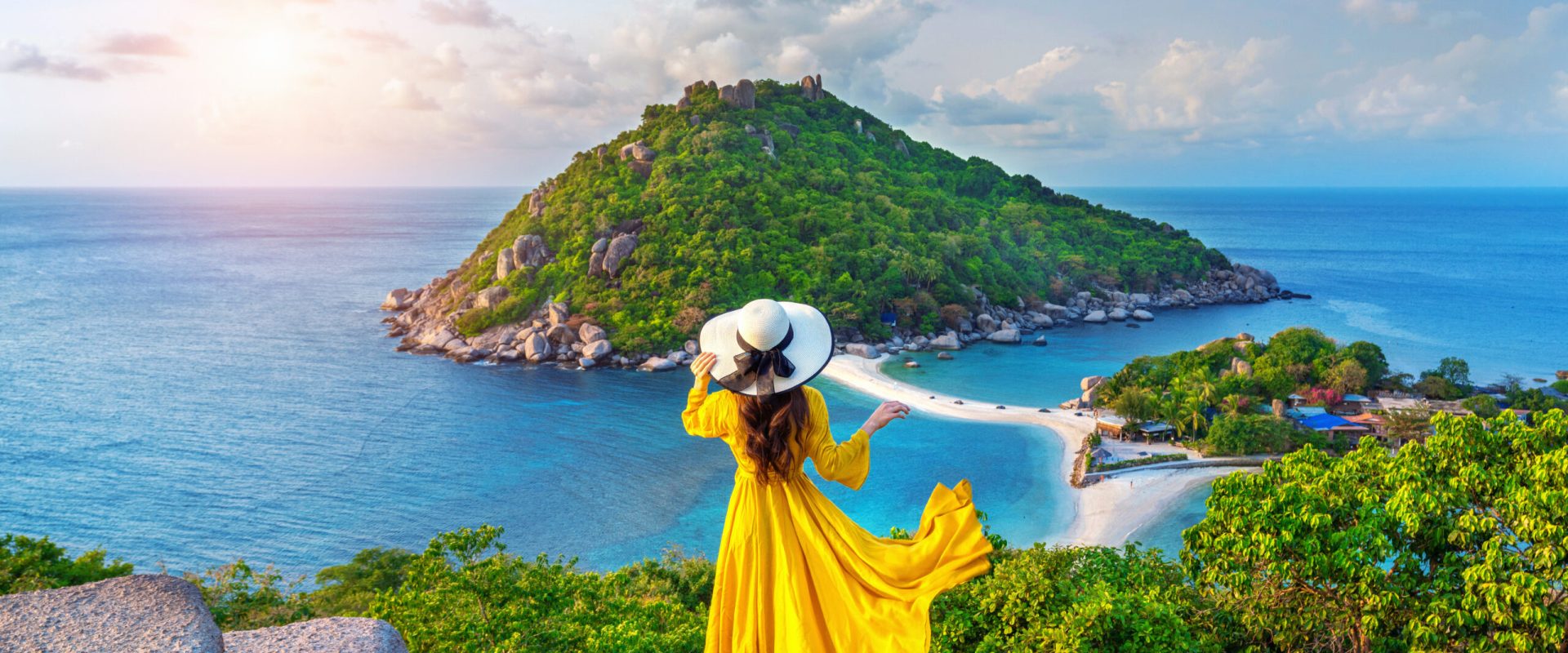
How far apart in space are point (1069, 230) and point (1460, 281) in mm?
39631

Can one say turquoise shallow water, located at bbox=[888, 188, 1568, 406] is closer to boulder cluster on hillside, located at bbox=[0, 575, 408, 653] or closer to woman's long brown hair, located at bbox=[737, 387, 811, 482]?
boulder cluster on hillside, located at bbox=[0, 575, 408, 653]

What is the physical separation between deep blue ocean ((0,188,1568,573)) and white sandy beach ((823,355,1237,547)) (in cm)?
62

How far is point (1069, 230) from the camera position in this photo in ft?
230

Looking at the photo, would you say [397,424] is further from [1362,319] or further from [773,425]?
[1362,319]

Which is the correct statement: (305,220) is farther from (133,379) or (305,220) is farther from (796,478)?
(796,478)

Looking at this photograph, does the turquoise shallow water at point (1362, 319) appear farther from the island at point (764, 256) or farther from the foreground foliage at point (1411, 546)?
the foreground foliage at point (1411, 546)

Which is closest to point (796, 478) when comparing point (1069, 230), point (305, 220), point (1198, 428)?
point (1198, 428)

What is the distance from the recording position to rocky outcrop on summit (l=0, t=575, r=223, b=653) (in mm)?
4688

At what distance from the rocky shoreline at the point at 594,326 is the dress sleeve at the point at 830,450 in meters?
38.8

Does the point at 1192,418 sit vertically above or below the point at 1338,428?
above

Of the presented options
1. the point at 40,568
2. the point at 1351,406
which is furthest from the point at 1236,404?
the point at 40,568

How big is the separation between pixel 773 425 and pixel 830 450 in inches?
10.2

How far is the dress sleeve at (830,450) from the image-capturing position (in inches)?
134

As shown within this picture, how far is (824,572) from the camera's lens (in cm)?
363
